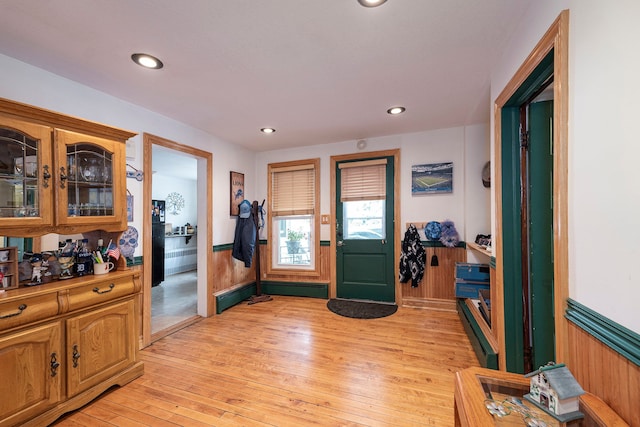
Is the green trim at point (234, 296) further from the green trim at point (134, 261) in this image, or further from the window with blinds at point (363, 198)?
the window with blinds at point (363, 198)

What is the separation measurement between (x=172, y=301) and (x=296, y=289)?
76.5 inches

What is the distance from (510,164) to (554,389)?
1.49m

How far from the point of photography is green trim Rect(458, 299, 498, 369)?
201 cm

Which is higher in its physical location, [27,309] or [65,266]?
[65,266]

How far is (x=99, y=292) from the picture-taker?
1.97 m

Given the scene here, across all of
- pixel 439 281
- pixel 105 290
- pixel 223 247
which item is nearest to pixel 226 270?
pixel 223 247

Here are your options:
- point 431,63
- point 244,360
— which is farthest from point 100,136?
point 431,63

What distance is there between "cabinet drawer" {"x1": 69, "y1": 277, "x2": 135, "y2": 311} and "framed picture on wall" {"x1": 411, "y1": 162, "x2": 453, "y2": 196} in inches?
136

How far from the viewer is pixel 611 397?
853mm

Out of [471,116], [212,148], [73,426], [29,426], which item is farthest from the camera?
[212,148]

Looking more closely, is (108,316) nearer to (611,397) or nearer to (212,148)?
(212,148)

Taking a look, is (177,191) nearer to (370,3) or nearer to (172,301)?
(172,301)

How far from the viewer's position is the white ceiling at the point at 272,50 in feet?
4.95

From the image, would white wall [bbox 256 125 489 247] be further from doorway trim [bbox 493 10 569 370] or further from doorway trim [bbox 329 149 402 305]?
doorway trim [bbox 493 10 569 370]
